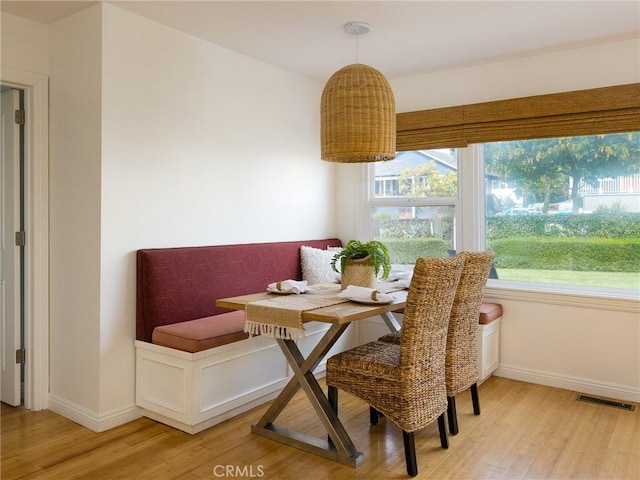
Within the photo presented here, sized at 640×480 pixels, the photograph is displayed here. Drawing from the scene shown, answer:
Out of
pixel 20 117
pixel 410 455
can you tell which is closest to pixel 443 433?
pixel 410 455

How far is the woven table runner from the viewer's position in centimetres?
242

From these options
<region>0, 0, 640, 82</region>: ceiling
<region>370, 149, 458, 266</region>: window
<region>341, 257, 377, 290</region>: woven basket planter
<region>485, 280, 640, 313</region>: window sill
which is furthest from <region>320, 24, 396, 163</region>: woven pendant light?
<region>485, 280, 640, 313</region>: window sill

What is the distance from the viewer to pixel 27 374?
3158 mm

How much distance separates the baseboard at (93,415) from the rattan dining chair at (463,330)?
5.18ft

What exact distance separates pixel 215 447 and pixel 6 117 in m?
2.41

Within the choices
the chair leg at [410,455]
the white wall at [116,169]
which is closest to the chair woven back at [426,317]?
the chair leg at [410,455]

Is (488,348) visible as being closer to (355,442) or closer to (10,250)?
(355,442)

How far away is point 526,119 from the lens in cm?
371

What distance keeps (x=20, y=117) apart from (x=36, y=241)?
769 millimetres

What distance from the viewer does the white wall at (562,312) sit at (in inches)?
134

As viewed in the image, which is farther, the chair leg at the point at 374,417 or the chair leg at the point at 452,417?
the chair leg at the point at 374,417

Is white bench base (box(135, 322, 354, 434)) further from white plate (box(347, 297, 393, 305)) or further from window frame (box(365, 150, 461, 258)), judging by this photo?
window frame (box(365, 150, 461, 258))

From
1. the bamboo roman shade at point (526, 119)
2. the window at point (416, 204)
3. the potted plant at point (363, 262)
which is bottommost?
the potted plant at point (363, 262)

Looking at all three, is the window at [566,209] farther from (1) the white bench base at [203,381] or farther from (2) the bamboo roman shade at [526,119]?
(1) the white bench base at [203,381]
